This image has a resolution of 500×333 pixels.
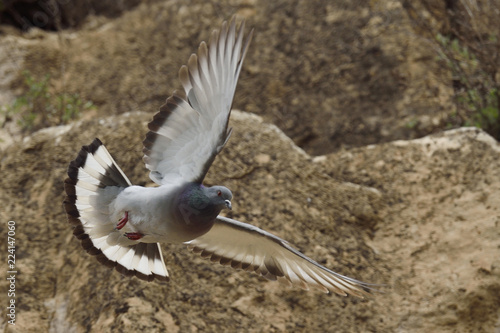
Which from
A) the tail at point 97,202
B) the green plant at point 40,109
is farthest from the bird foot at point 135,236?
the green plant at point 40,109

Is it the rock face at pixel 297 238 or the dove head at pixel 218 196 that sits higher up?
the dove head at pixel 218 196

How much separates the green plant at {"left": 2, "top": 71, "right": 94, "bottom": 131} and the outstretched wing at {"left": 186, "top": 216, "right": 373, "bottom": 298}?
2572 millimetres

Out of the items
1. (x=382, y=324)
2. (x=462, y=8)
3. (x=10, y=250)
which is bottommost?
(x=382, y=324)

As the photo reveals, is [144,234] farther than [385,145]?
No

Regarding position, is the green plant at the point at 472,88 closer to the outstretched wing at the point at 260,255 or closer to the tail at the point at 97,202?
the outstretched wing at the point at 260,255

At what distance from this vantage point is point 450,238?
15.6ft

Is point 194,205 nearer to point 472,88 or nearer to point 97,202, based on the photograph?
point 97,202

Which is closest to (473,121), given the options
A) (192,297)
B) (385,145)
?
(385,145)

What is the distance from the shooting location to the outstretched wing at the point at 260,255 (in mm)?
3982

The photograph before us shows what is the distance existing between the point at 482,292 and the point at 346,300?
0.86 m

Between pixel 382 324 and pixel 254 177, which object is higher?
pixel 254 177

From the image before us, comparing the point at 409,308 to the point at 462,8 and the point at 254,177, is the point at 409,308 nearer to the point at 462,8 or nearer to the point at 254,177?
the point at 254,177

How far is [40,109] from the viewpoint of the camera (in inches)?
254

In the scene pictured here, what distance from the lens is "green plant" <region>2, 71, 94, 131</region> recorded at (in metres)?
6.31
